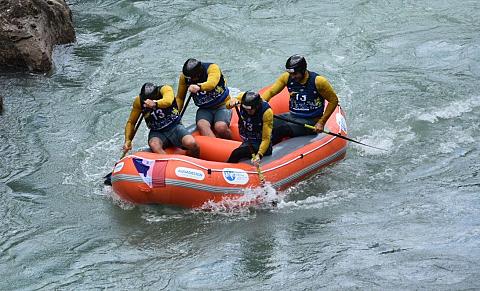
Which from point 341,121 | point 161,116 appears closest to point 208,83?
point 161,116

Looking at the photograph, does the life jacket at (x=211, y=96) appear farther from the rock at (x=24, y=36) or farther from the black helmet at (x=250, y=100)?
the rock at (x=24, y=36)

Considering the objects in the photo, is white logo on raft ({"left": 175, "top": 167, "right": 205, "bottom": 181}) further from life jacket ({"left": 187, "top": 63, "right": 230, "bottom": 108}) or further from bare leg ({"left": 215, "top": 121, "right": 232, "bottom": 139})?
life jacket ({"left": 187, "top": 63, "right": 230, "bottom": 108})

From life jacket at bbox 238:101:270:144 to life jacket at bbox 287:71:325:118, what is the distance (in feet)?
2.48

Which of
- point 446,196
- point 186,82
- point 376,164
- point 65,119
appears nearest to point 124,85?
point 65,119

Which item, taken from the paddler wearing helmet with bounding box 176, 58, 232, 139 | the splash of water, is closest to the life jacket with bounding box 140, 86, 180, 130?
the paddler wearing helmet with bounding box 176, 58, 232, 139

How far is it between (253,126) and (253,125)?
1 cm

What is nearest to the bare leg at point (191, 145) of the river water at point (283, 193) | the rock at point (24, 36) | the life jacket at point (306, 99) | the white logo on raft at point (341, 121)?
the river water at point (283, 193)

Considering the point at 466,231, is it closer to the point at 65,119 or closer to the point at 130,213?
the point at 130,213

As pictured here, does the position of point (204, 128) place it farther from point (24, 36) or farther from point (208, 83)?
point (24, 36)

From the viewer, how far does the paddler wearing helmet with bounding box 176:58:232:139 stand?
10070 millimetres

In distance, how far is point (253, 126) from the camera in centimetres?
971

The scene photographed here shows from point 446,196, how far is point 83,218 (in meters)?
4.28

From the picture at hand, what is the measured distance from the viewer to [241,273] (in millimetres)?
8219

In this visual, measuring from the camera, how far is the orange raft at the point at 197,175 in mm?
9180
